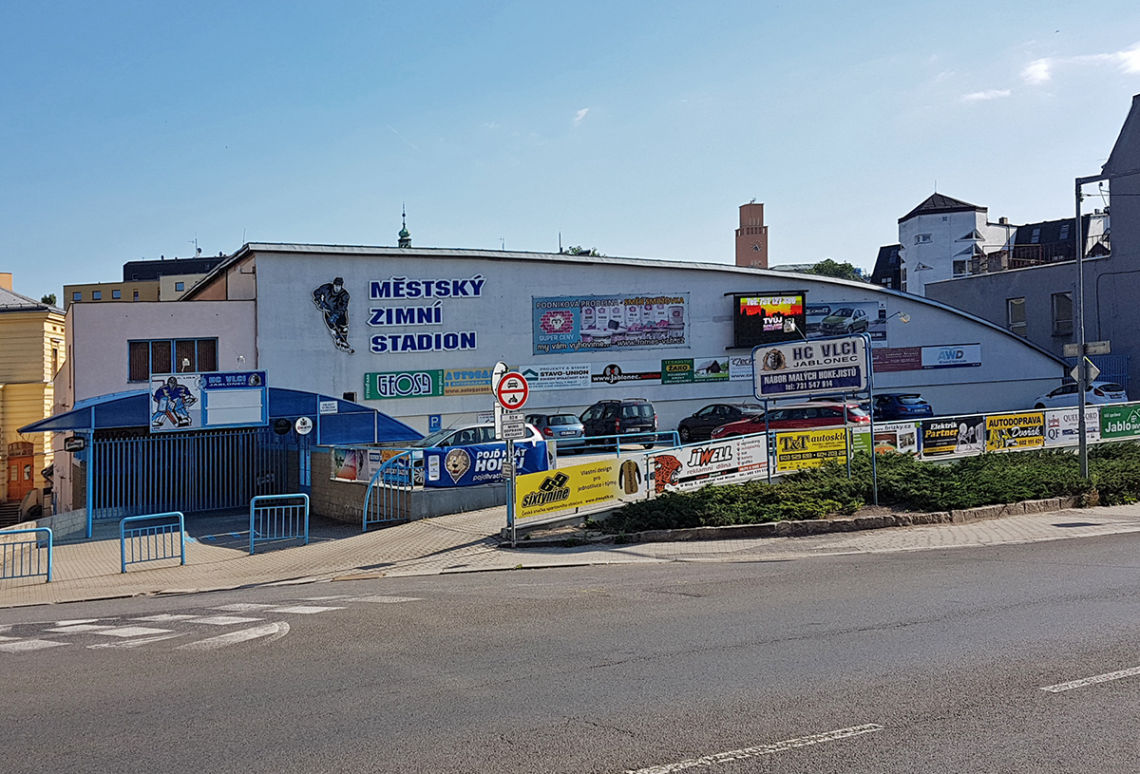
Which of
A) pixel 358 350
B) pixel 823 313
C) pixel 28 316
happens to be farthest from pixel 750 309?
pixel 28 316

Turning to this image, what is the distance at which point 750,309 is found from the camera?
42.6 metres

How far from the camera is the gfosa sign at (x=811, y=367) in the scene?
19031 millimetres

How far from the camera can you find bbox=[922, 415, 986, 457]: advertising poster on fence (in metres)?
22.9

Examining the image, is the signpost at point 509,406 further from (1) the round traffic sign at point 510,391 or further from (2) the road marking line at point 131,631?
(2) the road marking line at point 131,631

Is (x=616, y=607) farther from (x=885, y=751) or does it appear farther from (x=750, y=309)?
(x=750, y=309)

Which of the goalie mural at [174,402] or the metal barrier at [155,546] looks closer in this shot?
the metal barrier at [155,546]

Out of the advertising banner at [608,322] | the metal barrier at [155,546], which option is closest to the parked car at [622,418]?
the advertising banner at [608,322]

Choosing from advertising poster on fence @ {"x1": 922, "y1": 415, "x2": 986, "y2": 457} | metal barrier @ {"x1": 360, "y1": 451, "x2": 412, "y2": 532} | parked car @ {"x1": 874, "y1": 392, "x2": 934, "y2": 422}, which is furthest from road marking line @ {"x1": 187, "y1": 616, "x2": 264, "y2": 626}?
parked car @ {"x1": 874, "y1": 392, "x2": 934, "y2": 422}

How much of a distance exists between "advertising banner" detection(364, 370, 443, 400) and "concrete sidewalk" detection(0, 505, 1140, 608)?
59.5 feet

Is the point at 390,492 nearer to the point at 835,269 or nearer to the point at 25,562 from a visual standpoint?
the point at 25,562

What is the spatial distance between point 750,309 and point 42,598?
32.8 metres

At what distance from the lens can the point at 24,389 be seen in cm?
4303

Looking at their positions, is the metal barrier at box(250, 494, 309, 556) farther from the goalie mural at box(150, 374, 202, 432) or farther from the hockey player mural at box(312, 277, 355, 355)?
the hockey player mural at box(312, 277, 355, 355)

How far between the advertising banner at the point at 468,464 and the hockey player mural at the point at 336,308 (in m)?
17.3
